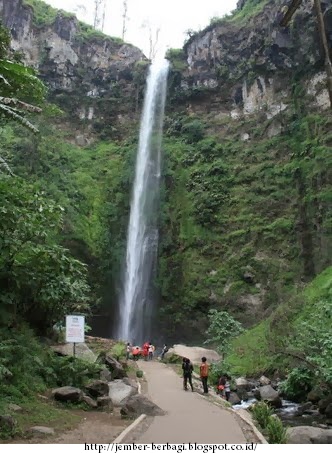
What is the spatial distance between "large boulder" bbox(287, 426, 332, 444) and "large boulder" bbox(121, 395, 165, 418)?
2.45 metres

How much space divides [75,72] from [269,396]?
3875 centimetres

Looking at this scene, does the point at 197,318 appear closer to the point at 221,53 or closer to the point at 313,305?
the point at 313,305

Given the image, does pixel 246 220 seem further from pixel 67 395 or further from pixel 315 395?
pixel 67 395

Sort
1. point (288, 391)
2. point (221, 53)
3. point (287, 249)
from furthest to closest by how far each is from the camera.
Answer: point (221, 53) → point (287, 249) → point (288, 391)

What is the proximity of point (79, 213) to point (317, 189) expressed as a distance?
17.0 meters

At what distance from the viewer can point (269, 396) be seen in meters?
13.9

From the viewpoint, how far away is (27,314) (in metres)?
12.2

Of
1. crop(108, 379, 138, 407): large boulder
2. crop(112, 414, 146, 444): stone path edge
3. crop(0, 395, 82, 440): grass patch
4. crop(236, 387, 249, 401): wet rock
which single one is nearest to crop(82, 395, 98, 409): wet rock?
crop(0, 395, 82, 440): grass patch

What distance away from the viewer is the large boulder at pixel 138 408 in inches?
330

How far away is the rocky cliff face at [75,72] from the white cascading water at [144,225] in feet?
8.10

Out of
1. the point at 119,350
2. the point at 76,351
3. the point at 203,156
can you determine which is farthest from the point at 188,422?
the point at 203,156

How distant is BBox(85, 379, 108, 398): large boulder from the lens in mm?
9789

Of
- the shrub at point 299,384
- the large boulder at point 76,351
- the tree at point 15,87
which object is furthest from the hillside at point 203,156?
the tree at point 15,87

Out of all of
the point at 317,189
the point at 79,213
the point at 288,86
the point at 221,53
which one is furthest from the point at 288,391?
the point at 221,53
